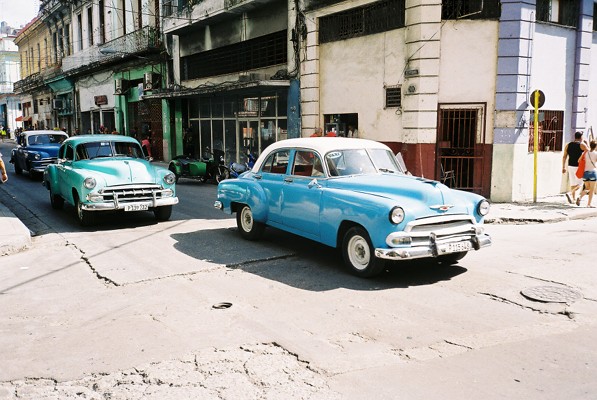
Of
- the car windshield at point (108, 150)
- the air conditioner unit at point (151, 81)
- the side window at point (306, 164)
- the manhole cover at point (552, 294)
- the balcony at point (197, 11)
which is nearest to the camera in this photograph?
the manhole cover at point (552, 294)

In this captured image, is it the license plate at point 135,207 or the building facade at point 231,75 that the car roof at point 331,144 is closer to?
the license plate at point 135,207

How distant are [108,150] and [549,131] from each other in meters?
11.4

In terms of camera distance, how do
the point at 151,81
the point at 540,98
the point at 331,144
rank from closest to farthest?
the point at 331,144
the point at 540,98
the point at 151,81

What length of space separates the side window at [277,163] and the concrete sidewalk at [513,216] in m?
4.16

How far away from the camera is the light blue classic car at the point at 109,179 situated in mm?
9961

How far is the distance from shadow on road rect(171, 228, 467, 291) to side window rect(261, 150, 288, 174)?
1.23 meters

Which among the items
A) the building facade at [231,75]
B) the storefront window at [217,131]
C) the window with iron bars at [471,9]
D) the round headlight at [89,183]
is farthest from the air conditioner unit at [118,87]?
the round headlight at [89,183]

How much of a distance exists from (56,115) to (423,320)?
46.9 meters

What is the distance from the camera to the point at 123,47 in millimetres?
29766

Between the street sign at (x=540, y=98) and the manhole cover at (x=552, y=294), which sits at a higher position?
the street sign at (x=540, y=98)

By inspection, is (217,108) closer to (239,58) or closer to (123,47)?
(239,58)

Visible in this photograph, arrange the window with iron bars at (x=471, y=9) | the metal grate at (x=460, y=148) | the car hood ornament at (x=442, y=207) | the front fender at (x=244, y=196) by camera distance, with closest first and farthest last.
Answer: the car hood ornament at (x=442, y=207) < the front fender at (x=244, y=196) < the window with iron bars at (x=471, y=9) < the metal grate at (x=460, y=148)

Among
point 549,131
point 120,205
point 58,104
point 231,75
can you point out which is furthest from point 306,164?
point 58,104

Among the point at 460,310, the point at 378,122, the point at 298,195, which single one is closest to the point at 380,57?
the point at 378,122
